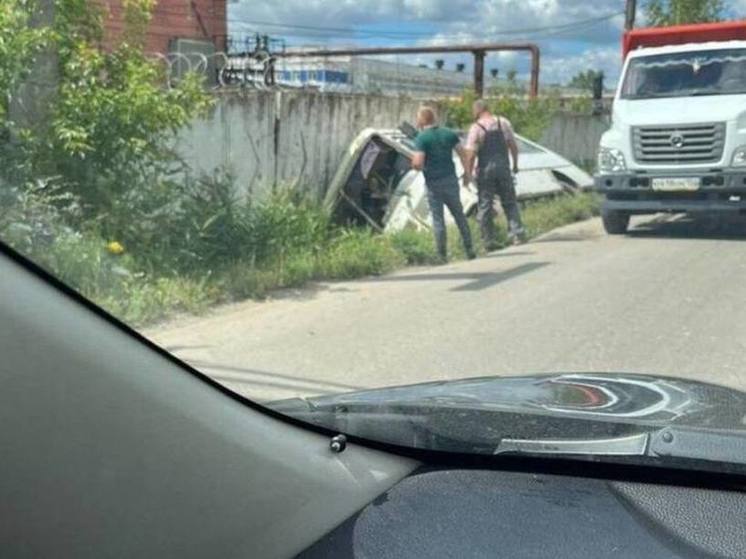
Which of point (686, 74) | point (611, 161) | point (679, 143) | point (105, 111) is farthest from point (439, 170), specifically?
point (686, 74)

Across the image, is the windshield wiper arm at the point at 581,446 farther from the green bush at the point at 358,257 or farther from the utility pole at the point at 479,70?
the utility pole at the point at 479,70

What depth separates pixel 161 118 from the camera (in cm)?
964

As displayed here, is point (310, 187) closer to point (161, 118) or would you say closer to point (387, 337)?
point (161, 118)

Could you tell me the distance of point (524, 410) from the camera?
97.0 inches

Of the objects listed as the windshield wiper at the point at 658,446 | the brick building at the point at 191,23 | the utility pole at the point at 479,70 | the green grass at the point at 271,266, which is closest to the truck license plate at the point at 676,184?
the green grass at the point at 271,266

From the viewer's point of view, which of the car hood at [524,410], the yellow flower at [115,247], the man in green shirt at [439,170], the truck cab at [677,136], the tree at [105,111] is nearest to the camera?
the car hood at [524,410]

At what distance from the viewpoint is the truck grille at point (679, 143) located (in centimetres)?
1332

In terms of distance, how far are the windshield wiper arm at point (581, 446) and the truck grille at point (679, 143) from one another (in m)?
11.9

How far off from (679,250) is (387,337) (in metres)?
5.99

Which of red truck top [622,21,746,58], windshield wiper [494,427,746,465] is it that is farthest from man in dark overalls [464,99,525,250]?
windshield wiper [494,427,746,465]

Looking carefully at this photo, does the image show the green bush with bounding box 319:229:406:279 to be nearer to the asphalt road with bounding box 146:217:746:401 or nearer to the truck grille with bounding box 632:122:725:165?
the asphalt road with bounding box 146:217:746:401

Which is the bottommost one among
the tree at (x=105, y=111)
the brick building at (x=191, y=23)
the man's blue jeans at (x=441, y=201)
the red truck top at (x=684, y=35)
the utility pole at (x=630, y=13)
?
the man's blue jeans at (x=441, y=201)

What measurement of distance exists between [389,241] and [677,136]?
407 cm

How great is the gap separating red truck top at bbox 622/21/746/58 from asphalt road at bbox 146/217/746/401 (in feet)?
15.2
